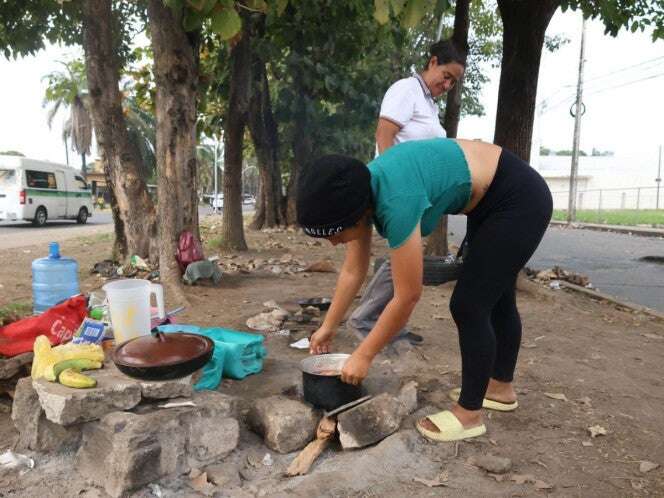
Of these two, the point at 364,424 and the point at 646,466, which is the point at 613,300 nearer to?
the point at 646,466

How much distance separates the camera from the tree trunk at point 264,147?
39.8ft

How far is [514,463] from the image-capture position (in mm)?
2439

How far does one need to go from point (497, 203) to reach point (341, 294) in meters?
0.84

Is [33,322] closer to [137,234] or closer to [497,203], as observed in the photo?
[497,203]

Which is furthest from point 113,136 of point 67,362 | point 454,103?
point 67,362

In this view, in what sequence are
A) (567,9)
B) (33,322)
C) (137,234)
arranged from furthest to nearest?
1. (137,234)
2. (567,9)
3. (33,322)

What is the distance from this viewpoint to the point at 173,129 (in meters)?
5.92

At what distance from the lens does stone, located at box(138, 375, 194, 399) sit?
7.80 ft

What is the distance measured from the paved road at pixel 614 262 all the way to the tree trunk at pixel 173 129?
218 inches

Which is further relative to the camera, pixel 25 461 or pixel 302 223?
pixel 25 461

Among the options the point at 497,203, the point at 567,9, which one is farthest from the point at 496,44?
the point at 497,203

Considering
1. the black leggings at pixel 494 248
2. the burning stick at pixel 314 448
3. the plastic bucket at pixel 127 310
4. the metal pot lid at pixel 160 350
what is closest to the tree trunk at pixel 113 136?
the plastic bucket at pixel 127 310

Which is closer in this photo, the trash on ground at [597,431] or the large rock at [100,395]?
the large rock at [100,395]

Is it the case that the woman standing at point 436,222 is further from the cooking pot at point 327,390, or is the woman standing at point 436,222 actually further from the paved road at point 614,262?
the paved road at point 614,262
